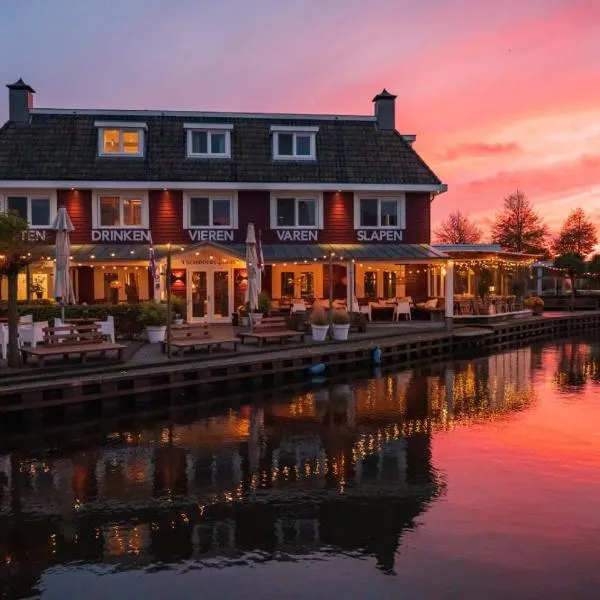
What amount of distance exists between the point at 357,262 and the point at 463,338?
5.01 m

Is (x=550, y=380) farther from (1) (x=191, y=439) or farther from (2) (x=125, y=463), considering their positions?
(2) (x=125, y=463)

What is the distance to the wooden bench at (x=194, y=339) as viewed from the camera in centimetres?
1648

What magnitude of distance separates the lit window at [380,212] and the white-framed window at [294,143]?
302cm

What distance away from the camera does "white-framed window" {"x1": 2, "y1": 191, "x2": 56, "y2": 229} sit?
26.1 m

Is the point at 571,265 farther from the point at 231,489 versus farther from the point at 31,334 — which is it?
the point at 231,489

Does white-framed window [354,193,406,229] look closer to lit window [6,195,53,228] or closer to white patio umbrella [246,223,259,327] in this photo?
white patio umbrella [246,223,259,327]

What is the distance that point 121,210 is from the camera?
88.0 ft

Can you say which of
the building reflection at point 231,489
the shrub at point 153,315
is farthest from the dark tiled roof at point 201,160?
the building reflection at point 231,489

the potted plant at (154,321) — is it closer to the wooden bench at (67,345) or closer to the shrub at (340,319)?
the wooden bench at (67,345)

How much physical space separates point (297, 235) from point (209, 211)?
149 inches

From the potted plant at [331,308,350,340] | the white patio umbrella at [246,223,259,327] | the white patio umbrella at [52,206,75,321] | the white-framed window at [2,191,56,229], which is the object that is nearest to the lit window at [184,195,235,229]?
the white-framed window at [2,191,56,229]

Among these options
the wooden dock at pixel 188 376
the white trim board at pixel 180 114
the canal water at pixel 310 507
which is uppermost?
the white trim board at pixel 180 114

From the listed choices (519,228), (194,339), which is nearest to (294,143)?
(194,339)

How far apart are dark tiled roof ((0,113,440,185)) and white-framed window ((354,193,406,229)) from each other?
32.2 inches
